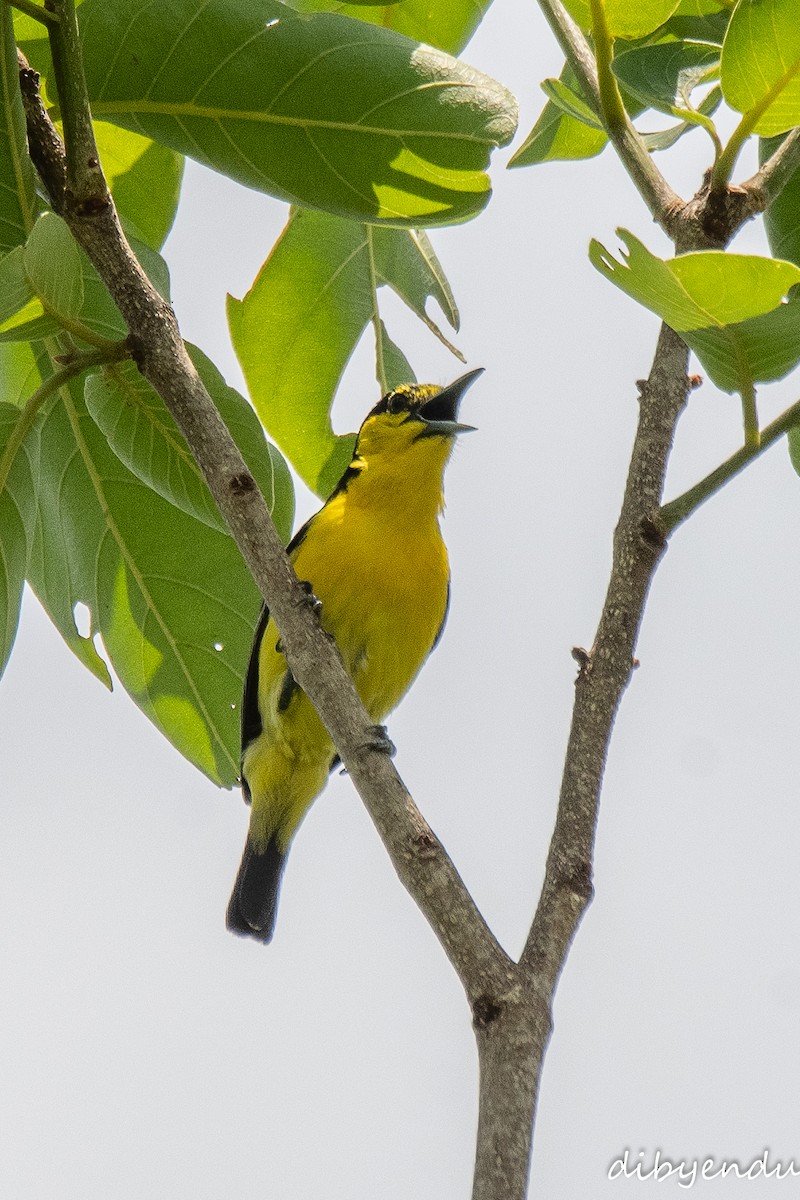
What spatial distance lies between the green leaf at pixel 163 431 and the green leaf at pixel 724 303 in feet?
3.29

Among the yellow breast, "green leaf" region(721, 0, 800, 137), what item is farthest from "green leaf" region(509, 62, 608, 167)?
the yellow breast

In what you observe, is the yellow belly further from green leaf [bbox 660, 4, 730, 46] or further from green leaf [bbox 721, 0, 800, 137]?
green leaf [bbox 721, 0, 800, 137]

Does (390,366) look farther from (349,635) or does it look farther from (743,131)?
(743,131)

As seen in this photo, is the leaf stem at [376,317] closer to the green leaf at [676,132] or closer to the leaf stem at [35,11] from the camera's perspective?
the green leaf at [676,132]

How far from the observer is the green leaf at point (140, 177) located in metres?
3.02

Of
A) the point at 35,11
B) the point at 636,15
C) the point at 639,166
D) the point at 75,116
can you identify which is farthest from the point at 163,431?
the point at 636,15

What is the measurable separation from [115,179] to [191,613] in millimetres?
956

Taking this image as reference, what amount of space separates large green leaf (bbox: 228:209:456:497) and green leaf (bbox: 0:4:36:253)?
1018mm

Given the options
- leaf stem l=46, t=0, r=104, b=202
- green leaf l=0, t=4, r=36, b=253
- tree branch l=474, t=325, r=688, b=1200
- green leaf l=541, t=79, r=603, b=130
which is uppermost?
green leaf l=541, t=79, r=603, b=130

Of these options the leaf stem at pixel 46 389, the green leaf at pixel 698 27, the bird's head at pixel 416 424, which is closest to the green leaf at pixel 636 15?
the green leaf at pixel 698 27

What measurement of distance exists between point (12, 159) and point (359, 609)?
2.34 meters

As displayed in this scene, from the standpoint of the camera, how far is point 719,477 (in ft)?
6.43

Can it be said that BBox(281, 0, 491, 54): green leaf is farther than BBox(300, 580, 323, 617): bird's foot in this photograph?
Yes

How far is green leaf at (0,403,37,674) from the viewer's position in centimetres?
271
